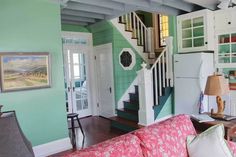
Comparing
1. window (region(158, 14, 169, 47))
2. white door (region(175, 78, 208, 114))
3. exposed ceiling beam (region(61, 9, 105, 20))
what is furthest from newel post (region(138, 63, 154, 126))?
window (region(158, 14, 169, 47))

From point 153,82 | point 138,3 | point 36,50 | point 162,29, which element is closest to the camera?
point 36,50

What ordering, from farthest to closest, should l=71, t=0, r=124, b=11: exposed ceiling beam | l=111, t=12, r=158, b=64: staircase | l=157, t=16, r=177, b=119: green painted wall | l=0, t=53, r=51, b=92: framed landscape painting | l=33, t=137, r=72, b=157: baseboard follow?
l=111, t=12, r=158, b=64: staircase
l=157, t=16, r=177, b=119: green painted wall
l=71, t=0, r=124, b=11: exposed ceiling beam
l=33, t=137, r=72, b=157: baseboard
l=0, t=53, r=51, b=92: framed landscape painting

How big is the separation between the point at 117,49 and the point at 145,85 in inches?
64.7

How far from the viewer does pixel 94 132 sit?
467 cm

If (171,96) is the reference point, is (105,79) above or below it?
above

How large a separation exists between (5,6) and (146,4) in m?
2.57

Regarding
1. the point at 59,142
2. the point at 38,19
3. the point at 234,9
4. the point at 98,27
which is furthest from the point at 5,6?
the point at 234,9

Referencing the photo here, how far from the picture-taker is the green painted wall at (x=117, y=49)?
17.8 ft

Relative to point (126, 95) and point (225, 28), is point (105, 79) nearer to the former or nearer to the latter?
point (126, 95)

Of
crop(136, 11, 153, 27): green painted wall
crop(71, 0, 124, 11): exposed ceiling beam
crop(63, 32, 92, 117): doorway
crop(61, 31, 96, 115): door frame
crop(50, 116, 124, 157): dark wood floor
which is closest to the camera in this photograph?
crop(71, 0, 124, 11): exposed ceiling beam

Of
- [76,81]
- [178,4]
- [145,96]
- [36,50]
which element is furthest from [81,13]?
[145,96]

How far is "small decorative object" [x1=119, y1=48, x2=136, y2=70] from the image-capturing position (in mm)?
5644

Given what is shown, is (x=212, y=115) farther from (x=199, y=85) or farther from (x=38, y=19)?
(x=38, y=19)

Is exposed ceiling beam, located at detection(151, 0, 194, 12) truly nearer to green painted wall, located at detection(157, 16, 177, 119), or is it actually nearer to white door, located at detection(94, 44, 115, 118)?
green painted wall, located at detection(157, 16, 177, 119)
